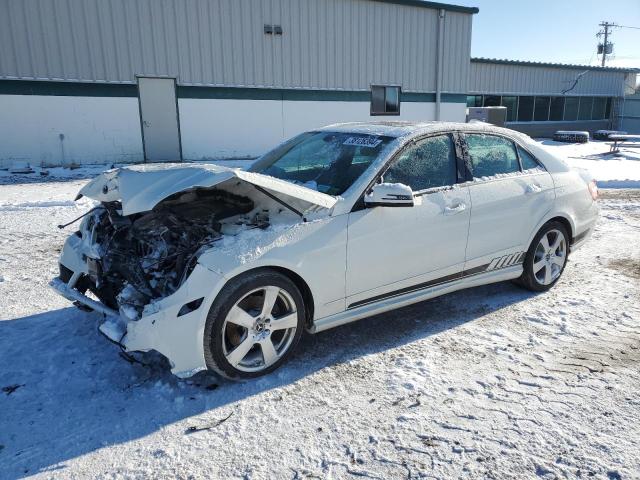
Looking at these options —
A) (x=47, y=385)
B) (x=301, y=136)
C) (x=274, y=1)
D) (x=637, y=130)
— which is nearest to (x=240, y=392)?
(x=47, y=385)

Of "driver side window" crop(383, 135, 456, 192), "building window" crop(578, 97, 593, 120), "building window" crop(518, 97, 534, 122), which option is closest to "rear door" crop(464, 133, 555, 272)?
"driver side window" crop(383, 135, 456, 192)

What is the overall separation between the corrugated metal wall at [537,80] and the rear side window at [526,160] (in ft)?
75.3

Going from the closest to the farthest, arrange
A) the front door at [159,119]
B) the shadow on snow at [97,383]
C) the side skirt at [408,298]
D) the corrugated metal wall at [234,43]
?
1. the shadow on snow at [97,383]
2. the side skirt at [408,298]
3. the corrugated metal wall at [234,43]
4. the front door at [159,119]

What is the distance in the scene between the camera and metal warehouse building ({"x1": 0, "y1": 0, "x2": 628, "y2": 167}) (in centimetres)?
1390

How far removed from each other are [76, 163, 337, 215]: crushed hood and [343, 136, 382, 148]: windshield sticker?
2.35 ft

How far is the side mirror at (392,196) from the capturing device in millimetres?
3547

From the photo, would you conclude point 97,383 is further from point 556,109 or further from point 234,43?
point 556,109

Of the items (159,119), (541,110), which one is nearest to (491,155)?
(159,119)

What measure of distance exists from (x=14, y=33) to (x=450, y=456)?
1529 centimetres

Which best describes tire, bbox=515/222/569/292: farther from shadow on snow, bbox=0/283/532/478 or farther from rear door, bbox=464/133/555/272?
shadow on snow, bbox=0/283/532/478

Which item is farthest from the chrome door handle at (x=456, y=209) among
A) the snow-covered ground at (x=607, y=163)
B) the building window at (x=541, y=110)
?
the building window at (x=541, y=110)

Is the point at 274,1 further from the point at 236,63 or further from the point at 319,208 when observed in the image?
the point at 319,208

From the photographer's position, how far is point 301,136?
4914 millimetres

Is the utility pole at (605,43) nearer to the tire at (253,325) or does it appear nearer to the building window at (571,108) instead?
the building window at (571,108)
